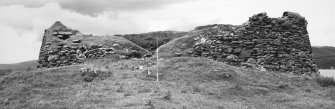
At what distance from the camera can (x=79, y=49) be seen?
21125mm

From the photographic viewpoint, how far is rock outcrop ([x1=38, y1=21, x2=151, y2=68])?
20578 mm

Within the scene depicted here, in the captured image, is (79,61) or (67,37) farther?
(67,37)

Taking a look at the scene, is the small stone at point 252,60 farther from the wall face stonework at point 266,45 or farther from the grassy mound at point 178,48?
the grassy mound at point 178,48

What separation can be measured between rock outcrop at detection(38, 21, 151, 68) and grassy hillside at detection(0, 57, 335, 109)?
119 inches

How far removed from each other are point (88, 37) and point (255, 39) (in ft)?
36.1

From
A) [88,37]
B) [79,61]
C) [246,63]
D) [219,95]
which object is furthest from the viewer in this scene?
[88,37]

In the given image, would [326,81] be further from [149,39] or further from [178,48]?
[149,39]

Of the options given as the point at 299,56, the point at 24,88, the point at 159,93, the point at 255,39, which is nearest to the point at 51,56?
the point at 24,88

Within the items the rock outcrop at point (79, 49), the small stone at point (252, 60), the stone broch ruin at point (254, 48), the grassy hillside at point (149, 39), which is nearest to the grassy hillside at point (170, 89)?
the small stone at point (252, 60)

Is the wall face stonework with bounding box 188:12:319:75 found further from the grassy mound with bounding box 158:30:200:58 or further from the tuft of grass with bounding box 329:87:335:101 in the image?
the tuft of grass with bounding box 329:87:335:101

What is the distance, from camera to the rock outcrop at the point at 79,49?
20578 mm

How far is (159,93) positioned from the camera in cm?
1236

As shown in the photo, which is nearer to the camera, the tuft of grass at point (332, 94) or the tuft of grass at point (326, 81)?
the tuft of grass at point (332, 94)

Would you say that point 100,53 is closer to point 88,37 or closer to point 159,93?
point 88,37
